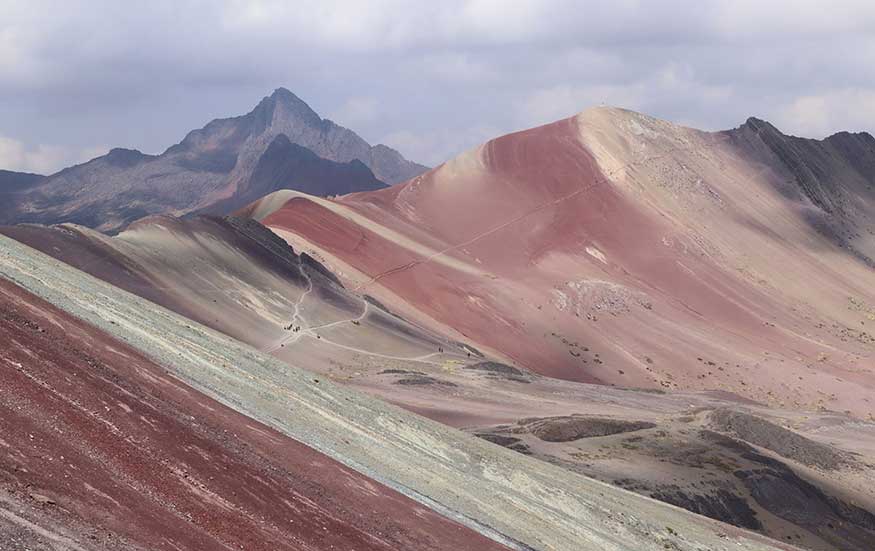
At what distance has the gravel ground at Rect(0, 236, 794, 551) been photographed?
32500 millimetres

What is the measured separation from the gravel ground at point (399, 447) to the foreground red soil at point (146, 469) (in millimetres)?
2345

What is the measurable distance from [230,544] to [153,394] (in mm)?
8567

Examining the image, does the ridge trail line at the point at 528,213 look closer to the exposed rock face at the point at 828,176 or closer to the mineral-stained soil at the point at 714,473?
the exposed rock face at the point at 828,176

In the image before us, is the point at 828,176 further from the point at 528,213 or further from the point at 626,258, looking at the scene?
the point at 528,213

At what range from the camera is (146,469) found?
21406 mm

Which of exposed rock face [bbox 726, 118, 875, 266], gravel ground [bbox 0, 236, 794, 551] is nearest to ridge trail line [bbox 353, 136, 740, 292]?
exposed rock face [bbox 726, 118, 875, 266]

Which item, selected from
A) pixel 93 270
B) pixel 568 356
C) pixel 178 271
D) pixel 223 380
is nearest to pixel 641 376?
pixel 568 356

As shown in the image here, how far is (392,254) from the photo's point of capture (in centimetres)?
10956

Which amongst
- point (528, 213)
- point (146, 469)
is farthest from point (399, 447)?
point (528, 213)

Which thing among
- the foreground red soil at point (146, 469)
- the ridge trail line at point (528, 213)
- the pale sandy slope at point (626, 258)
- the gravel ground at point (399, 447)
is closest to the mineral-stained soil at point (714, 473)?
the gravel ground at point (399, 447)

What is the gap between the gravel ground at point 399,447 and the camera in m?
32.5

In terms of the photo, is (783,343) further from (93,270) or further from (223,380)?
(223,380)

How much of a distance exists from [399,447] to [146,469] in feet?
52.1

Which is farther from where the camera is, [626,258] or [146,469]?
[626,258]
